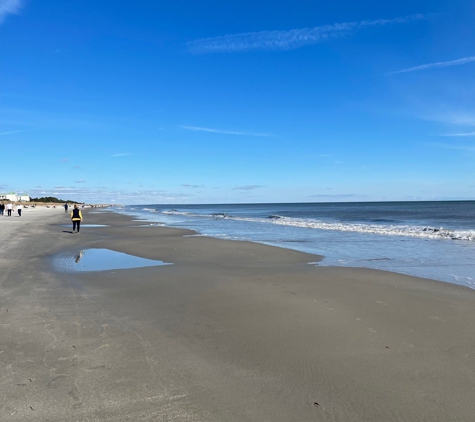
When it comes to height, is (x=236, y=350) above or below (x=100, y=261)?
above

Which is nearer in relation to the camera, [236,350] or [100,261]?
Result: [236,350]

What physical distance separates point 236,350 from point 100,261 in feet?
29.9

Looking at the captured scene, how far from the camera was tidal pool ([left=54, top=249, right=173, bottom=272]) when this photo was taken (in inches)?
448

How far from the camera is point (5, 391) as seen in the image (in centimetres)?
365

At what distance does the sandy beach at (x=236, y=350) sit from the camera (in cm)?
349

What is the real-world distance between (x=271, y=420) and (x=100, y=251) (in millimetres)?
13542

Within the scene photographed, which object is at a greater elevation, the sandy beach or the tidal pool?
the sandy beach

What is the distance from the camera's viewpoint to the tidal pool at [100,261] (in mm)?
11387

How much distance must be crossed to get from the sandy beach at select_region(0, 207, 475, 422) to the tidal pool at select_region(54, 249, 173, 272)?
2197mm

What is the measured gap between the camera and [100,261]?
41.5 ft

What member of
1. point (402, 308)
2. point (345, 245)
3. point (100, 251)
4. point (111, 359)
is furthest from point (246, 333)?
point (345, 245)

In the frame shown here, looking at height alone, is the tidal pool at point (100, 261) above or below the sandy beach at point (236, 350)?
below

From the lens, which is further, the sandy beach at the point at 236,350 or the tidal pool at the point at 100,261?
the tidal pool at the point at 100,261

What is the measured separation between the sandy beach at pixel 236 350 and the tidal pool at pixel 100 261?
2197 mm
